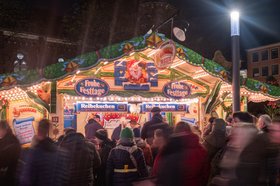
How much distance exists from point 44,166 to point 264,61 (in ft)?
173

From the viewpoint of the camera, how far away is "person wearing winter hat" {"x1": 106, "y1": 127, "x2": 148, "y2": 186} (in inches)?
212

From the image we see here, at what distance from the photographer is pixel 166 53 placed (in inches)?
406

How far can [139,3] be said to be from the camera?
76.9 feet

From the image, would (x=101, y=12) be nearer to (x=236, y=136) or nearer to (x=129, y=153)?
(x=129, y=153)

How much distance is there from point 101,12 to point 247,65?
1585 inches

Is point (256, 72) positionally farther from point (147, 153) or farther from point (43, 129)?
point (43, 129)

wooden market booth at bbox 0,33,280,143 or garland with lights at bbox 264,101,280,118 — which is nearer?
wooden market booth at bbox 0,33,280,143

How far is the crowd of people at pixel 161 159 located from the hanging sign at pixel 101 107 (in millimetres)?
5434

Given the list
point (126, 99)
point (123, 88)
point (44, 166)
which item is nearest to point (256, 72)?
point (126, 99)

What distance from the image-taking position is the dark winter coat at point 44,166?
14.3 ft

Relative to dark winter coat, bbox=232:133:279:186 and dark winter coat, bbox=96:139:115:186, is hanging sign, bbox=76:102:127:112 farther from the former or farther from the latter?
dark winter coat, bbox=232:133:279:186

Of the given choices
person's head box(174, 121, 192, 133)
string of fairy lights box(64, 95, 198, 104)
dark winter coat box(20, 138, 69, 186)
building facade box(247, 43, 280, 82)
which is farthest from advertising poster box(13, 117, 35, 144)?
building facade box(247, 43, 280, 82)

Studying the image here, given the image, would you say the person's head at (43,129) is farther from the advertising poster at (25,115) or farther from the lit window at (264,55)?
the lit window at (264,55)

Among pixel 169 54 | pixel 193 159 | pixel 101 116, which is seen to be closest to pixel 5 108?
pixel 101 116
